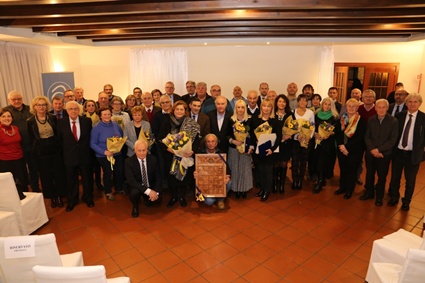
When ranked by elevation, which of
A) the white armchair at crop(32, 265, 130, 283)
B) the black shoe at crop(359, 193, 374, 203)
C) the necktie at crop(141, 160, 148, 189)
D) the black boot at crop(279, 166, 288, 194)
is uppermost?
the white armchair at crop(32, 265, 130, 283)

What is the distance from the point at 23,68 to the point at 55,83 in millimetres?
692

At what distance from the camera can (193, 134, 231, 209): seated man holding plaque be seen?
163 inches

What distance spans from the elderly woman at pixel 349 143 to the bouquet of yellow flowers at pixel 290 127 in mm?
719

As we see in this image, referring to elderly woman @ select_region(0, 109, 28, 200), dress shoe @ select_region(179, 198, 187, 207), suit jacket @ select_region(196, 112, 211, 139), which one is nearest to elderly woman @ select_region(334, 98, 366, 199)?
suit jacket @ select_region(196, 112, 211, 139)

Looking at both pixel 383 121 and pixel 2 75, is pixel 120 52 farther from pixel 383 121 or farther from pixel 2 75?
pixel 383 121

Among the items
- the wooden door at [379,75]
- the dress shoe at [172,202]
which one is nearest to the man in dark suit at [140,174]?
the dress shoe at [172,202]

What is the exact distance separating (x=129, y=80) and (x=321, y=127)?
6320 millimetres

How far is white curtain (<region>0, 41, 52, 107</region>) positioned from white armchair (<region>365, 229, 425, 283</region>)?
6950mm

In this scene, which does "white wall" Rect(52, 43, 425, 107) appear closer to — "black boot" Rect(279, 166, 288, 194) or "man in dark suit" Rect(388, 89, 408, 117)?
"man in dark suit" Rect(388, 89, 408, 117)

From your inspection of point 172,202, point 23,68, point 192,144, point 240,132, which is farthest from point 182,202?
point 23,68

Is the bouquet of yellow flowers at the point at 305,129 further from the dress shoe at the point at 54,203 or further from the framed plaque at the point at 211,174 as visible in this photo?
the dress shoe at the point at 54,203

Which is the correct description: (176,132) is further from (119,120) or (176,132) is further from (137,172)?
(119,120)

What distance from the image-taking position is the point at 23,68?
22.1 feet

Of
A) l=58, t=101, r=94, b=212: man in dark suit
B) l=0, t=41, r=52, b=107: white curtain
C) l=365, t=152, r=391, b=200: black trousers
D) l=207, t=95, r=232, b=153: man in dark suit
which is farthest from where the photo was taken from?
l=0, t=41, r=52, b=107: white curtain
